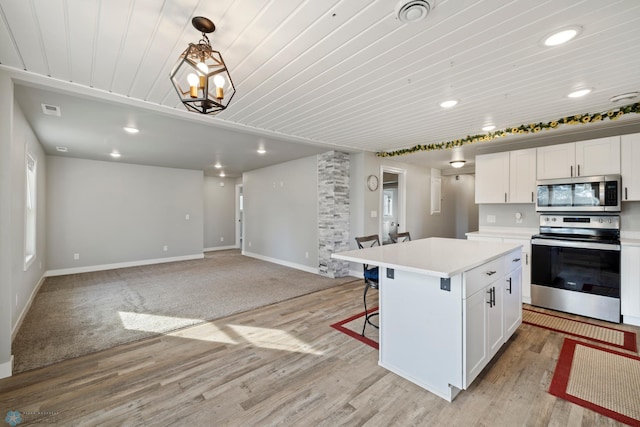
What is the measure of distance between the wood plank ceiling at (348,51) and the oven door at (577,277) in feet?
5.44

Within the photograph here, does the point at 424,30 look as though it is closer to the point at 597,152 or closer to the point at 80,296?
the point at 597,152

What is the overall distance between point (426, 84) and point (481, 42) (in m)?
0.63

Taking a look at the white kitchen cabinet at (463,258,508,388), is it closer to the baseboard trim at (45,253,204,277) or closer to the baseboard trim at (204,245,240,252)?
the baseboard trim at (45,253,204,277)

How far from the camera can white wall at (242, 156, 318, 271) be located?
18.9ft

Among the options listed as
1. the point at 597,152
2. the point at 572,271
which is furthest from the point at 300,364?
the point at 597,152

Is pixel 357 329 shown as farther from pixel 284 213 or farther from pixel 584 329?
pixel 284 213

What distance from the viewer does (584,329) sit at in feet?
9.84

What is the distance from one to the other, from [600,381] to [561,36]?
254 centimetres

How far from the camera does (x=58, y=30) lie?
1.72 metres

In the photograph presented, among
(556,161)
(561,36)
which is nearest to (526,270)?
(556,161)

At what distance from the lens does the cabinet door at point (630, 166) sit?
314 cm

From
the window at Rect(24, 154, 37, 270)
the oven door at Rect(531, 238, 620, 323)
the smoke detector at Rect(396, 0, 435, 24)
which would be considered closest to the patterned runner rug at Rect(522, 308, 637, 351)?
the oven door at Rect(531, 238, 620, 323)

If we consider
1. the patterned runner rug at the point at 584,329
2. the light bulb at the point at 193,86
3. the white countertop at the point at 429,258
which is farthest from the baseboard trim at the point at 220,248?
the patterned runner rug at the point at 584,329

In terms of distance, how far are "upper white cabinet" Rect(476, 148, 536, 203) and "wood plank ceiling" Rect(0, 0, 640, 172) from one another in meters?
1.07
